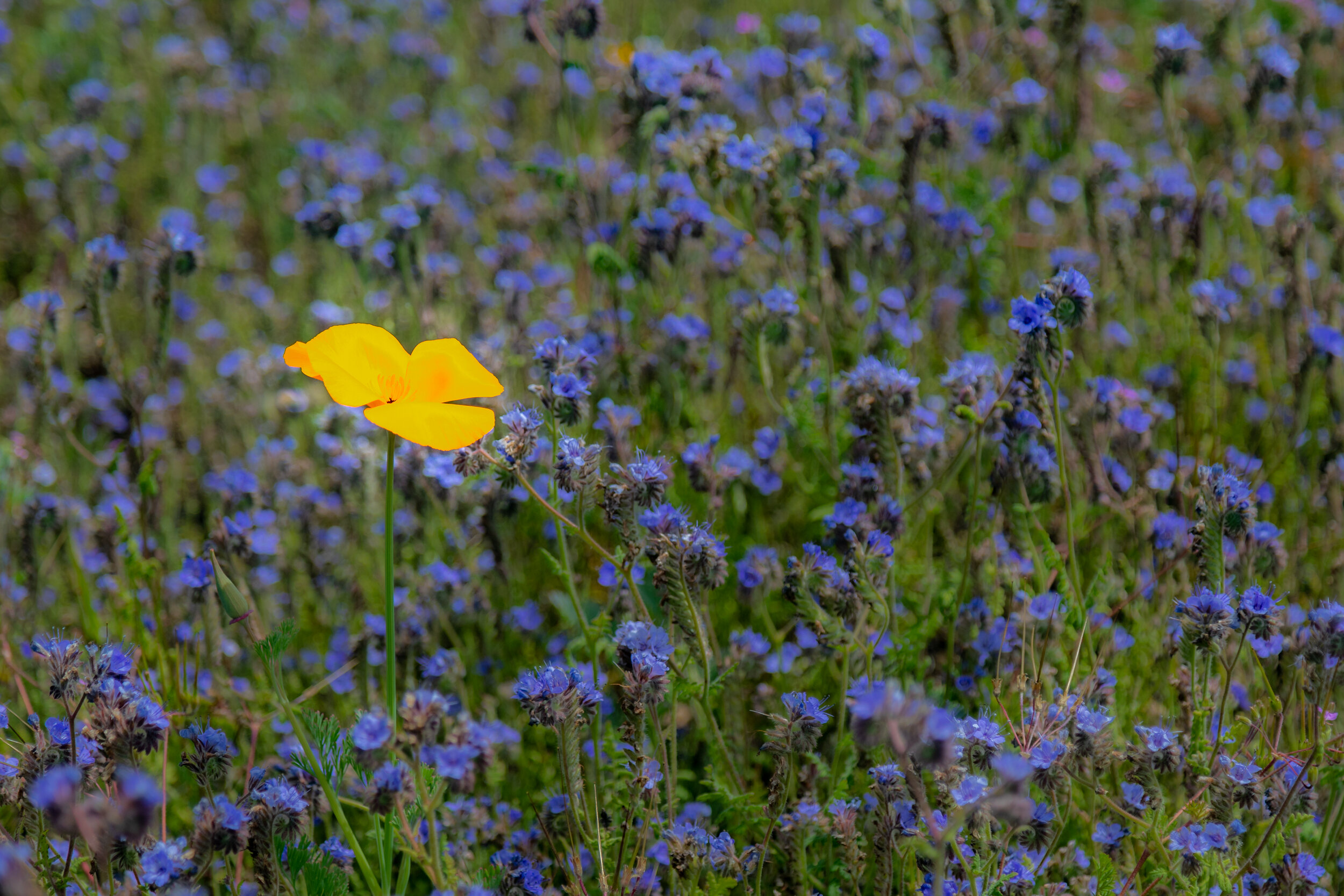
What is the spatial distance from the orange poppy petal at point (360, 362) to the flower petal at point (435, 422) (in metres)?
0.08

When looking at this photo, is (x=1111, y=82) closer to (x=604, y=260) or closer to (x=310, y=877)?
(x=604, y=260)

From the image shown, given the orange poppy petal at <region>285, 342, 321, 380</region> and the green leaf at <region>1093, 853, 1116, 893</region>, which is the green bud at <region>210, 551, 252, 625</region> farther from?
the green leaf at <region>1093, 853, 1116, 893</region>

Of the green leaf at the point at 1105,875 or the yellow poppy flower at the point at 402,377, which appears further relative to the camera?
the green leaf at the point at 1105,875

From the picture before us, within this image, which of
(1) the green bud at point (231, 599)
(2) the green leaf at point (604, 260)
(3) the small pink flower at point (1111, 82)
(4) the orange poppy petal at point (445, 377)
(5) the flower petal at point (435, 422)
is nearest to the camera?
(5) the flower petal at point (435, 422)

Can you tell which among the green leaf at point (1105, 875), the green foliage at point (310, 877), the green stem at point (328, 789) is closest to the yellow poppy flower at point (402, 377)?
the green stem at point (328, 789)

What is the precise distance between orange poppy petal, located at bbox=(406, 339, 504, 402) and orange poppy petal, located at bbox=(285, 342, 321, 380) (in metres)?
0.20

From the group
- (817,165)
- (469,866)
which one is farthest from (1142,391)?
(469,866)

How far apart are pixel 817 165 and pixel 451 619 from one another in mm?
1996

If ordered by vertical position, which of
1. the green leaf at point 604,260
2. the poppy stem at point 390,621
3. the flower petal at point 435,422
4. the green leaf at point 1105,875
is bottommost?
the green leaf at point 1105,875

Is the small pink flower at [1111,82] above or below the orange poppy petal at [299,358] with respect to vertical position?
above

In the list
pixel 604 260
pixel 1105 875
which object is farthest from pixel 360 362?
pixel 1105 875

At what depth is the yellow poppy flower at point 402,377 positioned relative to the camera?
81.1 inches

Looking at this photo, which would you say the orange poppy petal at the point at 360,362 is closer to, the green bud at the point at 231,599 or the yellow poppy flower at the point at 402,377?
the yellow poppy flower at the point at 402,377

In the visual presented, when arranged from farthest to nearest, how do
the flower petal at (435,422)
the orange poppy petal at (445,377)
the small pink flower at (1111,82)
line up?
the small pink flower at (1111,82)
the orange poppy petal at (445,377)
the flower petal at (435,422)
